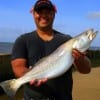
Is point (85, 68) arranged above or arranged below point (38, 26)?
below

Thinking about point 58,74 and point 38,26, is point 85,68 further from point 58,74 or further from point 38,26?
point 38,26

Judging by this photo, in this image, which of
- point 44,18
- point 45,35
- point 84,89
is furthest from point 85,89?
point 44,18

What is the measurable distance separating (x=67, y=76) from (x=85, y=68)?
0.94 ft

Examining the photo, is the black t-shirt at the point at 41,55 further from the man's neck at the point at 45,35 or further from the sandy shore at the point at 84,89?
the sandy shore at the point at 84,89

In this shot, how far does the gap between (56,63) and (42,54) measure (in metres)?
0.34

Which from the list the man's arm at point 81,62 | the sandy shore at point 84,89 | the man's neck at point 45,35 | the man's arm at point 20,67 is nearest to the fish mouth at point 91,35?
the man's arm at point 81,62

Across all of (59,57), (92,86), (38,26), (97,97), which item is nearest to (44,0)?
(38,26)

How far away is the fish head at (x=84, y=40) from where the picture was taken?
5.46 meters

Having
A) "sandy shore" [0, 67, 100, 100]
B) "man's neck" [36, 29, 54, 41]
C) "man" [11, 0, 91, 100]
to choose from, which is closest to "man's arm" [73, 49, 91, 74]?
"man" [11, 0, 91, 100]

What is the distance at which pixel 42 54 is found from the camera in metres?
5.84

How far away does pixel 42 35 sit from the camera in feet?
19.4

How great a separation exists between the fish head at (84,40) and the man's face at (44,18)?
52 centimetres

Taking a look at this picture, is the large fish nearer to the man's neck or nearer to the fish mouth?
the fish mouth

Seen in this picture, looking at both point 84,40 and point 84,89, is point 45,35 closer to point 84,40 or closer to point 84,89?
point 84,40
